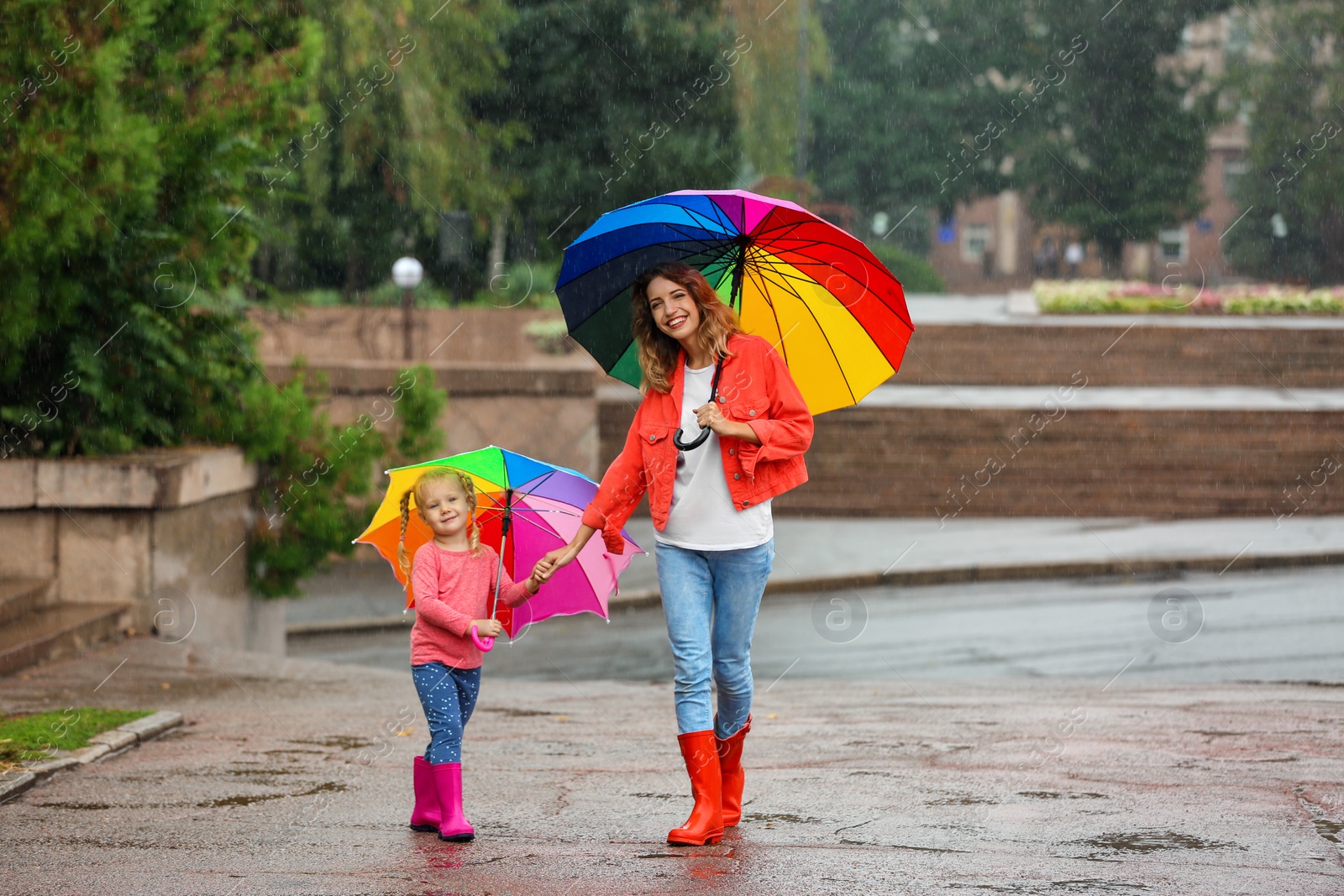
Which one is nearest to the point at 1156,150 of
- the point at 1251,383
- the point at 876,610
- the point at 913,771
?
the point at 1251,383

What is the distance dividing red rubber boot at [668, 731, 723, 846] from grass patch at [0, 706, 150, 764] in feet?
9.29

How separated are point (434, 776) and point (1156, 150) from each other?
47.0 meters

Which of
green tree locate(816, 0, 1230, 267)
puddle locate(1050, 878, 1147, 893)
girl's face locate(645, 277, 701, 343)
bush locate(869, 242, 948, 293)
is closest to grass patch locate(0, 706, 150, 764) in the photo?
girl's face locate(645, 277, 701, 343)

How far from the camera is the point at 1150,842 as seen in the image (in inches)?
183

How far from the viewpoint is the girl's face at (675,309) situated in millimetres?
4648

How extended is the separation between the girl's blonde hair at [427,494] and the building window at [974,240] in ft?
227

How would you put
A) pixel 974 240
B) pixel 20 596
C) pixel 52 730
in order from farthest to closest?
1. pixel 974 240
2. pixel 20 596
3. pixel 52 730

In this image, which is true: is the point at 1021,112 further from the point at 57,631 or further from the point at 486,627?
the point at 486,627

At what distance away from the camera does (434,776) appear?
4.79m

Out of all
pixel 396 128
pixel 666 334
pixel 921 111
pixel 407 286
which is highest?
pixel 921 111

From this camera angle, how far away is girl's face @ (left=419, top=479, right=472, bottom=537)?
15.3 feet

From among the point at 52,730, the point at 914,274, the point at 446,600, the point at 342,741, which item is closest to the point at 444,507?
the point at 446,600

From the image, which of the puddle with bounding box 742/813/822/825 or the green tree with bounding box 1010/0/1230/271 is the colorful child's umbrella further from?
the green tree with bounding box 1010/0/1230/271

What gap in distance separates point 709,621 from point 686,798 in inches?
34.8
